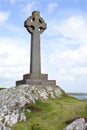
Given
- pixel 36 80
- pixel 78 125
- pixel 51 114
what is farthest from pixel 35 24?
pixel 78 125

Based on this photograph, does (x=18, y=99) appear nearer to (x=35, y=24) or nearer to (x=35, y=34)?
(x=35, y=34)

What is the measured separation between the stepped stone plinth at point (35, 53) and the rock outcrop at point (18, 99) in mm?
1172

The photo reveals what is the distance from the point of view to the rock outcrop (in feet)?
101

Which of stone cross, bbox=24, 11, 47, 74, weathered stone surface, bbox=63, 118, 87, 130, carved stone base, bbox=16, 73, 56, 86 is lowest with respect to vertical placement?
weathered stone surface, bbox=63, 118, 87, 130

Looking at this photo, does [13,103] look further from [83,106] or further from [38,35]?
[38,35]

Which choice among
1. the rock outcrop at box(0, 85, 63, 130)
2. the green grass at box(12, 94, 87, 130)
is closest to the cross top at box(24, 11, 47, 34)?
the rock outcrop at box(0, 85, 63, 130)

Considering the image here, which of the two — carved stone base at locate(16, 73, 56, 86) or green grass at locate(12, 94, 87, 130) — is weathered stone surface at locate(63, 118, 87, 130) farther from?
carved stone base at locate(16, 73, 56, 86)

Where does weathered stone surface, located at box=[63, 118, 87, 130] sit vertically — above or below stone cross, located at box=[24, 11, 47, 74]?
below

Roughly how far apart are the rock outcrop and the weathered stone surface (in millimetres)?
6029

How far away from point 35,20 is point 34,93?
10412 millimetres

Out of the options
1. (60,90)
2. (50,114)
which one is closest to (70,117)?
(50,114)

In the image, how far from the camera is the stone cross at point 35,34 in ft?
129

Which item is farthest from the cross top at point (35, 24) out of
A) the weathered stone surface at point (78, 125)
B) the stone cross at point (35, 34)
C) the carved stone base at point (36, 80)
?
the weathered stone surface at point (78, 125)

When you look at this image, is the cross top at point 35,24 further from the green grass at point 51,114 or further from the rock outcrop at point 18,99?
the green grass at point 51,114
